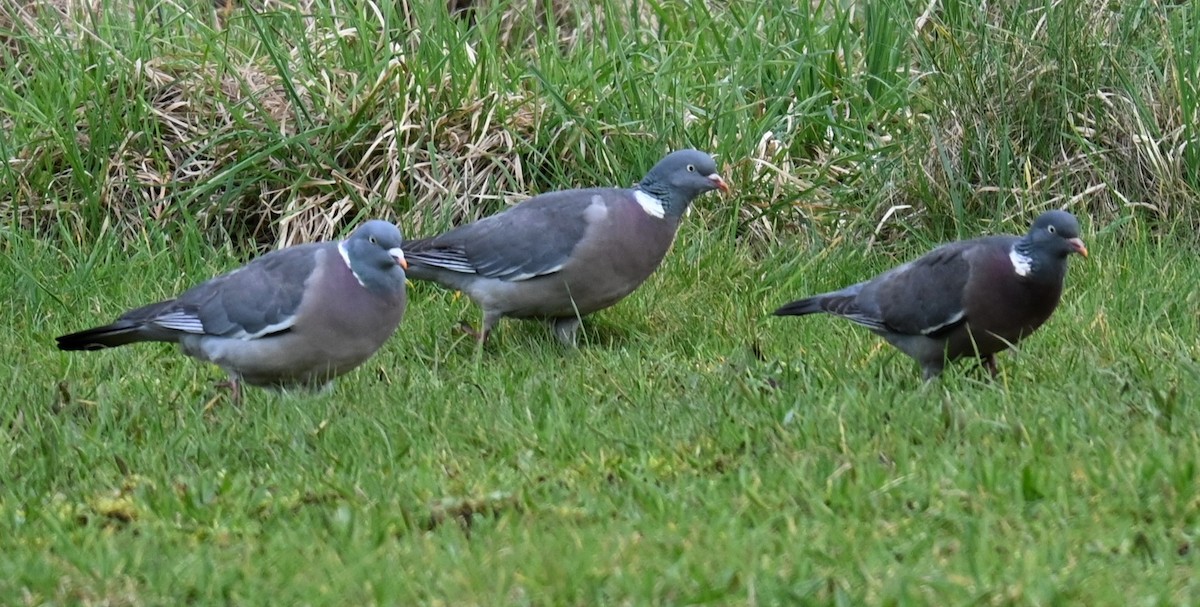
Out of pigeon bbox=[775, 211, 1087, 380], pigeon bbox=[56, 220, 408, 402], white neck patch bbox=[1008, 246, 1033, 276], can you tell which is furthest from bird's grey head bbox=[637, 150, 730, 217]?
white neck patch bbox=[1008, 246, 1033, 276]

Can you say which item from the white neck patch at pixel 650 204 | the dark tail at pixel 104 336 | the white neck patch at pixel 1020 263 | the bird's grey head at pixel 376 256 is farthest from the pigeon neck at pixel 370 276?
the white neck patch at pixel 1020 263

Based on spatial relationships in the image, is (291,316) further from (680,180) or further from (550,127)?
(550,127)

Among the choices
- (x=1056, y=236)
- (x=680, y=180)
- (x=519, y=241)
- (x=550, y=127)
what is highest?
(x=1056, y=236)

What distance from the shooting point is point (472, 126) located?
7.81m

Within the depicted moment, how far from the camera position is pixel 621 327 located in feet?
21.9

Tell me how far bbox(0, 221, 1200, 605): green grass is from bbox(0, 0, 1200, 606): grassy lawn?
0.05 feet

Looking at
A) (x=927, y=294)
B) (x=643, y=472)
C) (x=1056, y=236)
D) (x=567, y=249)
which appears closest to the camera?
(x=643, y=472)

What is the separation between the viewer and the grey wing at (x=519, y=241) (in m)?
6.42

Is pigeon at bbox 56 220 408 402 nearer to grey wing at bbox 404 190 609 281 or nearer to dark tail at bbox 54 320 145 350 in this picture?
dark tail at bbox 54 320 145 350

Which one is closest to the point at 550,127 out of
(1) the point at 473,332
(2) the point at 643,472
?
(1) the point at 473,332

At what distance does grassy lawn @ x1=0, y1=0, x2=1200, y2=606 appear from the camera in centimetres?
369

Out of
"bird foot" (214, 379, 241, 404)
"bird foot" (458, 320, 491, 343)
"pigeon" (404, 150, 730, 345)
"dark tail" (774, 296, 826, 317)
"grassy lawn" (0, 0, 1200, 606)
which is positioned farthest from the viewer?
"bird foot" (458, 320, 491, 343)

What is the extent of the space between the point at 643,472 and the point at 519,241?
2.29 m

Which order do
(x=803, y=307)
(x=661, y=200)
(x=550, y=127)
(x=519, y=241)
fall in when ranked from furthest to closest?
(x=550, y=127)
(x=661, y=200)
(x=519, y=241)
(x=803, y=307)
